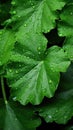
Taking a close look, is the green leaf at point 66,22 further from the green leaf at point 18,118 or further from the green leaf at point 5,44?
the green leaf at point 18,118

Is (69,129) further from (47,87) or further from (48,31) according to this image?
(48,31)

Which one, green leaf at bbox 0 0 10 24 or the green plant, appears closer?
the green plant

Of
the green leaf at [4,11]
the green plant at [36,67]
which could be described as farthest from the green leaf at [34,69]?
the green leaf at [4,11]

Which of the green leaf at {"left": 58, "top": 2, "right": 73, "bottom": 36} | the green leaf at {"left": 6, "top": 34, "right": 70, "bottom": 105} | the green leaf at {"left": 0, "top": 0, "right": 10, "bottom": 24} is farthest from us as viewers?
the green leaf at {"left": 0, "top": 0, "right": 10, "bottom": 24}

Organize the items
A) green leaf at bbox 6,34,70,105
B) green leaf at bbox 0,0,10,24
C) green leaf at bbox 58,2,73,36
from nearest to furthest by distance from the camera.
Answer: green leaf at bbox 6,34,70,105 < green leaf at bbox 58,2,73,36 < green leaf at bbox 0,0,10,24

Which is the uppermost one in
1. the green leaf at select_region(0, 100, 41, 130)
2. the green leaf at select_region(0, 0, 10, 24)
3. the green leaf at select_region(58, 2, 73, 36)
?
the green leaf at select_region(58, 2, 73, 36)

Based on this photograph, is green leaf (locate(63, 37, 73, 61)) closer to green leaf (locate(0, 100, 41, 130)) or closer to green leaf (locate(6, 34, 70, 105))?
green leaf (locate(6, 34, 70, 105))

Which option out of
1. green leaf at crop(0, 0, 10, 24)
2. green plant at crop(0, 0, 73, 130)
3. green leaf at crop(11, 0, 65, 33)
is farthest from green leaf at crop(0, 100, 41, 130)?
green leaf at crop(0, 0, 10, 24)

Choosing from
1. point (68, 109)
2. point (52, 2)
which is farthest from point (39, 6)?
point (68, 109)
